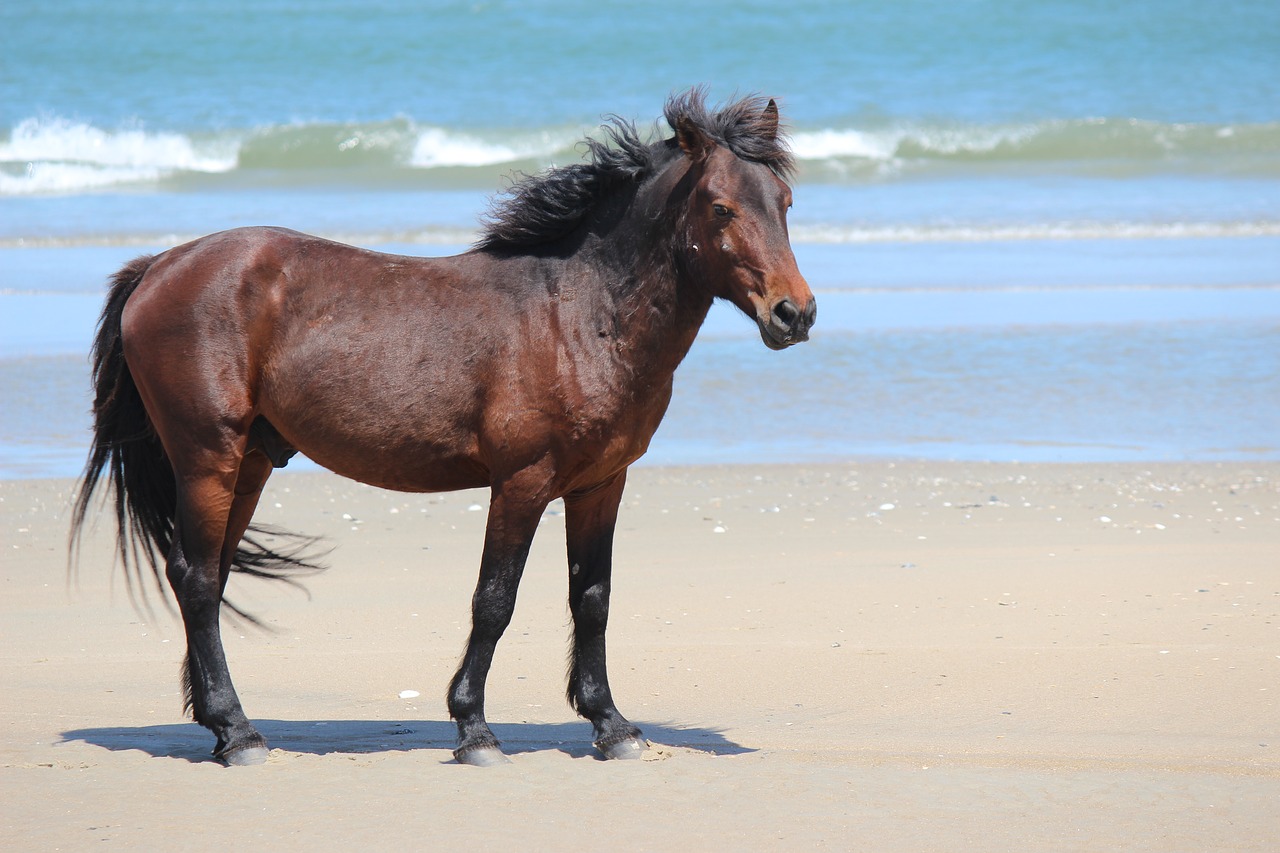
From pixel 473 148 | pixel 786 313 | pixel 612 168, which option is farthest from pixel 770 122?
pixel 473 148

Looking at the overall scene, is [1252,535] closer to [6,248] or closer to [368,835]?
[368,835]

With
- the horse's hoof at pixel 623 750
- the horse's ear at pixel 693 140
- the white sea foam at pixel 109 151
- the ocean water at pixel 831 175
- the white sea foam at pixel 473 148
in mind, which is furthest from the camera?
the white sea foam at pixel 473 148

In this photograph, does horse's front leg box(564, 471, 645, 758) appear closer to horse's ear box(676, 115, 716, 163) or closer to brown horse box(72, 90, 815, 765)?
brown horse box(72, 90, 815, 765)

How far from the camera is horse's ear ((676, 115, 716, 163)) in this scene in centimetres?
440

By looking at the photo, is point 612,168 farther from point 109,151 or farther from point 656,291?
point 109,151

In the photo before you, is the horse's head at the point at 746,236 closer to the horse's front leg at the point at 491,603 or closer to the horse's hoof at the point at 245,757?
the horse's front leg at the point at 491,603

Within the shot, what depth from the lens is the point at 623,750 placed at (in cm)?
476

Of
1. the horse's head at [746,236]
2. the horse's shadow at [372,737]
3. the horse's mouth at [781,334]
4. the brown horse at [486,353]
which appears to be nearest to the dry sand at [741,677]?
the horse's shadow at [372,737]

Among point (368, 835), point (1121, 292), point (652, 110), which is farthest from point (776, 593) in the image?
point (652, 110)

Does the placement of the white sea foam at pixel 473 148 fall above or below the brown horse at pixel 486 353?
above

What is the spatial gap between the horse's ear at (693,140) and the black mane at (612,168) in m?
0.03

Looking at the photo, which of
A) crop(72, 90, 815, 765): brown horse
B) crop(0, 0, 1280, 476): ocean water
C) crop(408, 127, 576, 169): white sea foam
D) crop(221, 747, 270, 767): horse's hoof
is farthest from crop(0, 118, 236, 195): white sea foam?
crop(221, 747, 270, 767): horse's hoof

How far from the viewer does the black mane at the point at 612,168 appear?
4477 mm

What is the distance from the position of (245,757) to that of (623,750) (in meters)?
1.24
